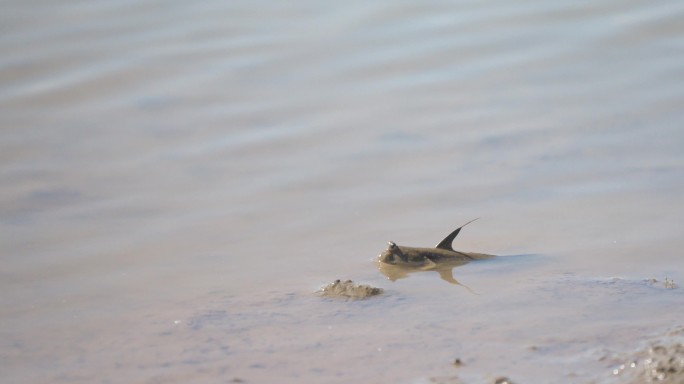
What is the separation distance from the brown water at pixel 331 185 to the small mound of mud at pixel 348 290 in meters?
0.06

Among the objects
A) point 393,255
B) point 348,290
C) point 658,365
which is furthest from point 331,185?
point 658,365

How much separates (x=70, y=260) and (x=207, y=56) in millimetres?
3057

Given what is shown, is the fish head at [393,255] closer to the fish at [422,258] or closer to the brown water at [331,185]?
the fish at [422,258]

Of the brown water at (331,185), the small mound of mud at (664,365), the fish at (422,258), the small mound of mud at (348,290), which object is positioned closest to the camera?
the small mound of mud at (664,365)

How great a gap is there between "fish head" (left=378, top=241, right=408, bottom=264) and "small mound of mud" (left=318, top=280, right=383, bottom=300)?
0.31 metres

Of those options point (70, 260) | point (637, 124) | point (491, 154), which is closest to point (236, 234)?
point (70, 260)

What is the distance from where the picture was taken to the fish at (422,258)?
4.53 meters

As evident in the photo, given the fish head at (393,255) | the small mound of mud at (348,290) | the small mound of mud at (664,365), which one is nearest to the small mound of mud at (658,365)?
the small mound of mud at (664,365)

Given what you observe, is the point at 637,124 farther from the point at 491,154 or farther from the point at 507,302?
the point at 507,302

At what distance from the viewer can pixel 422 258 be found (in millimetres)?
4570

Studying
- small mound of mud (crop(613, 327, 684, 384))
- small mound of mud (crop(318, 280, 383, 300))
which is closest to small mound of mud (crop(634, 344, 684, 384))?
small mound of mud (crop(613, 327, 684, 384))

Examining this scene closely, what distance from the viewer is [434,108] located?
6.58 metres

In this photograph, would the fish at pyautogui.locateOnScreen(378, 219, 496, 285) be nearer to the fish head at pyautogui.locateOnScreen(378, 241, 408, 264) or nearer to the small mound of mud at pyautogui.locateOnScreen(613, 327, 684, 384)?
the fish head at pyautogui.locateOnScreen(378, 241, 408, 264)

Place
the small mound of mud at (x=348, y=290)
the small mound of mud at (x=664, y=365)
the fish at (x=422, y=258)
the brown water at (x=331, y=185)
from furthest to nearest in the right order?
the fish at (x=422, y=258)
the small mound of mud at (x=348, y=290)
the brown water at (x=331, y=185)
the small mound of mud at (x=664, y=365)
